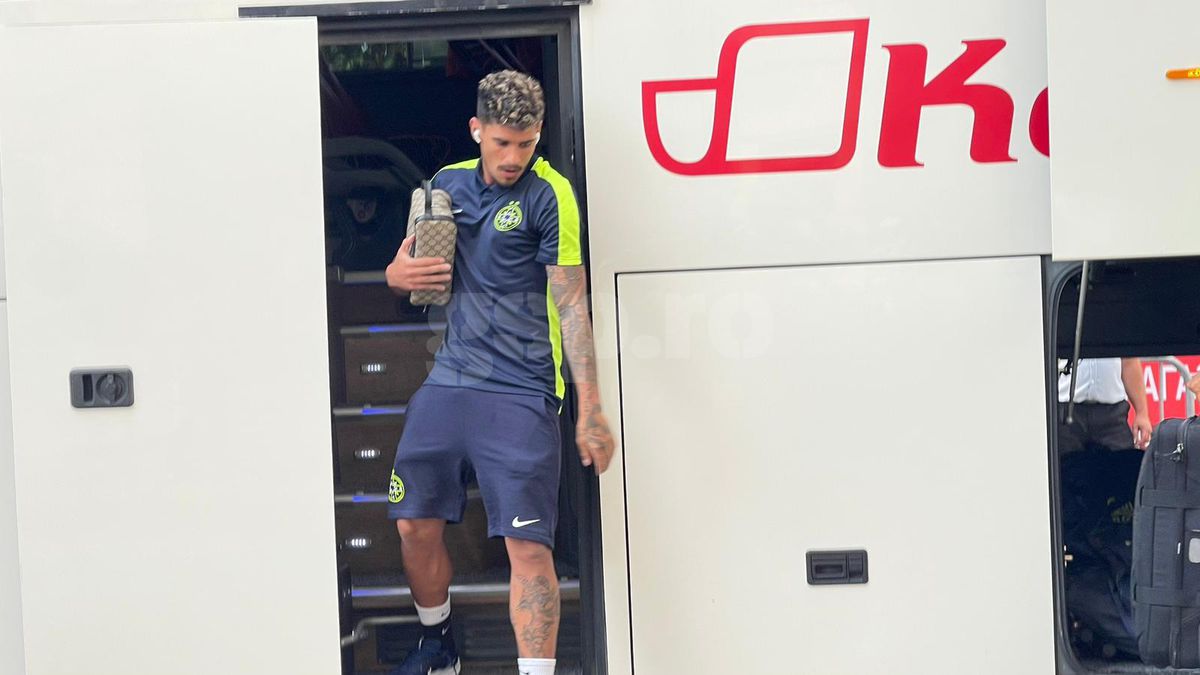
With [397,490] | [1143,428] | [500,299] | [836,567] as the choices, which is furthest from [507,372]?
[1143,428]

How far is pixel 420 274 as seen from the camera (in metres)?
3.19

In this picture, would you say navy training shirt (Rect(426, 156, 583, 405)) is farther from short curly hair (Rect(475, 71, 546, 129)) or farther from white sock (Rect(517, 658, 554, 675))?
white sock (Rect(517, 658, 554, 675))

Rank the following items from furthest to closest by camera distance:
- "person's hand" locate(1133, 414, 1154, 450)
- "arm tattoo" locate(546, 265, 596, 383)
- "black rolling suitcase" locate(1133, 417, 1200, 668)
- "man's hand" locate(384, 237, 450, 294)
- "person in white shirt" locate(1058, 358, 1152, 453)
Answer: "person in white shirt" locate(1058, 358, 1152, 453) < "person's hand" locate(1133, 414, 1154, 450) < "black rolling suitcase" locate(1133, 417, 1200, 668) < "man's hand" locate(384, 237, 450, 294) < "arm tattoo" locate(546, 265, 596, 383)

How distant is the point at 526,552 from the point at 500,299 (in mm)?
678

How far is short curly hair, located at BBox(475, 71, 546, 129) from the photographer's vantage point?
3.09 metres

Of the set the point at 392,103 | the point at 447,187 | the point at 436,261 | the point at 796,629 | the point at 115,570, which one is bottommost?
the point at 796,629

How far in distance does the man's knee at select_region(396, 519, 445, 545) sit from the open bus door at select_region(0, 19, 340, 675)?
0.24 meters

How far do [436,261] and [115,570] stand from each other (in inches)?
45.7

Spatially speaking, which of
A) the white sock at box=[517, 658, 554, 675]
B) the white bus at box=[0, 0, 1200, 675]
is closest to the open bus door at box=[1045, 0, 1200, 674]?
the white bus at box=[0, 0, 1200, 675]

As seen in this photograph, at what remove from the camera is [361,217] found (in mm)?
4957

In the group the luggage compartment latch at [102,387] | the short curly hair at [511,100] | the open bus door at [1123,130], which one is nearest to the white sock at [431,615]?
the luggage compartment latch at [102,387]

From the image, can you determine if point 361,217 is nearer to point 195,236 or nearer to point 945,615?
point 195,236

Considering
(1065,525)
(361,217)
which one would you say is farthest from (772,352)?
(361,217)

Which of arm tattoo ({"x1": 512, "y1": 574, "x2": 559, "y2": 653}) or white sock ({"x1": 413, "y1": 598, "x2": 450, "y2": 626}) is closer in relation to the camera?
arm tattoo ({"x1": 512, "y1": 574, "x2": 559, "y2": 653})
